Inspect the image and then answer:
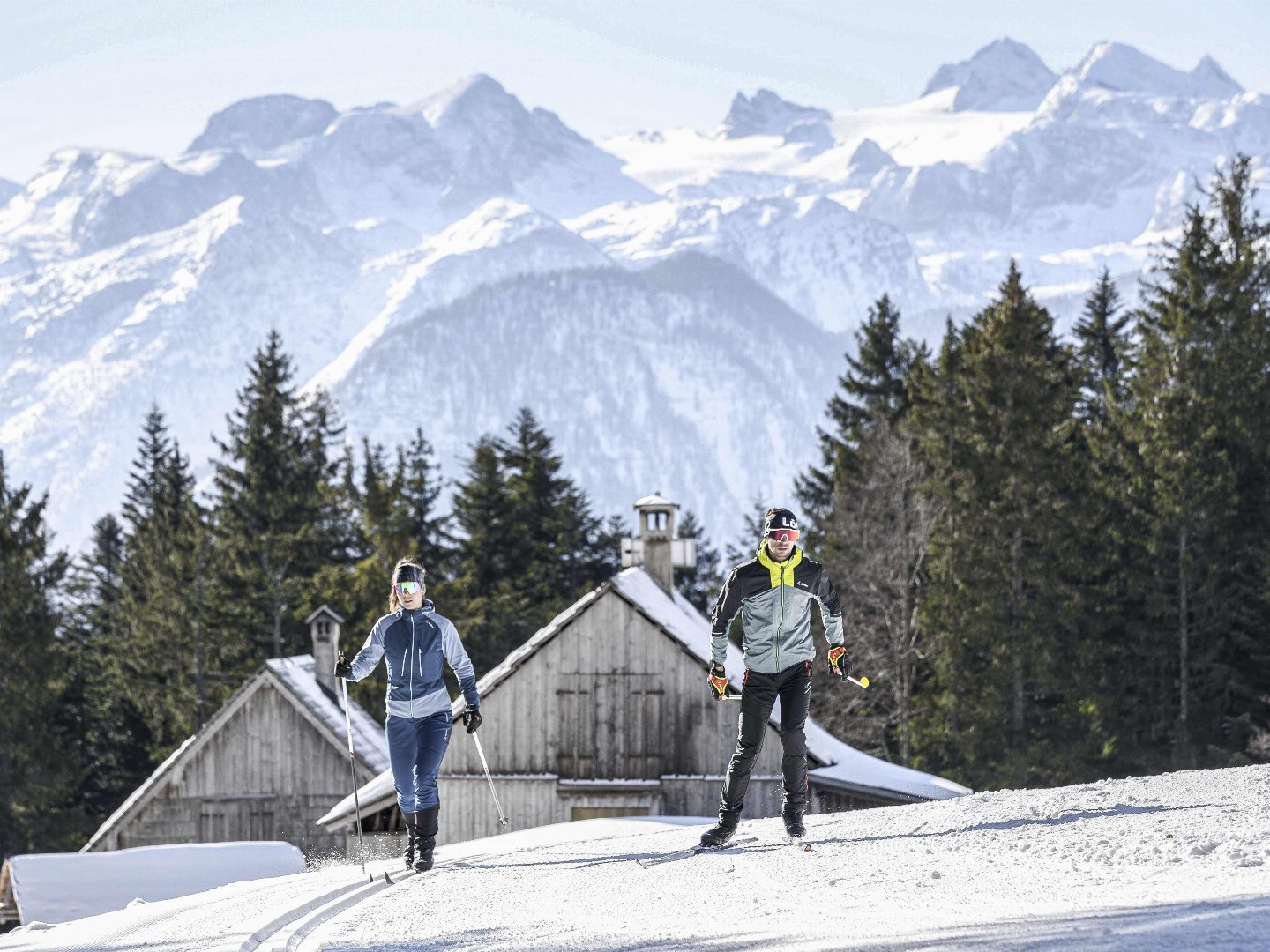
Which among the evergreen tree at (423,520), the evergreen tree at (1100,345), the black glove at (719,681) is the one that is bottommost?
the black glove at (719,681)

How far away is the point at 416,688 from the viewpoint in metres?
10.1

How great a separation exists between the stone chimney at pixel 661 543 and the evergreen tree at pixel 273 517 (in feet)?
75.7

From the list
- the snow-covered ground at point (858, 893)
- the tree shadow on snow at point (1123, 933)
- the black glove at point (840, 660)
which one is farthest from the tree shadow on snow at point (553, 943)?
the black glove at point (840, 660)

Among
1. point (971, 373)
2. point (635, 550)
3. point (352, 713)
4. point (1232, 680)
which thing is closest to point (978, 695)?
point (1232, 680)

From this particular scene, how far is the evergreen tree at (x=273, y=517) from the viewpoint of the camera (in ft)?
160

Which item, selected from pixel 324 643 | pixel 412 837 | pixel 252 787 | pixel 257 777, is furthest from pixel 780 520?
pixel 252 787

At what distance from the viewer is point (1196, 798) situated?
384 inches

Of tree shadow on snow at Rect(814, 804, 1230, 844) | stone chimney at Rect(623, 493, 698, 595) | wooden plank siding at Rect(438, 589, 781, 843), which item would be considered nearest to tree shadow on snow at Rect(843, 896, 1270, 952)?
tree shadow on snow at Rect(814, 804, 1230, 844)

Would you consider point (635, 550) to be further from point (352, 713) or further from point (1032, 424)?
point (1032, 424)

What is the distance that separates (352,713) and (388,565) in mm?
15467

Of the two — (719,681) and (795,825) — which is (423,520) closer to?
(795,825)

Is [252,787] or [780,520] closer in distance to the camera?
[780,520]

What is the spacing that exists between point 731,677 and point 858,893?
1533 cm

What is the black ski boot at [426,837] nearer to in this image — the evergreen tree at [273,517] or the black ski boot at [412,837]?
the black ski boot at [412,837]
